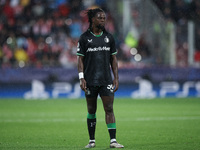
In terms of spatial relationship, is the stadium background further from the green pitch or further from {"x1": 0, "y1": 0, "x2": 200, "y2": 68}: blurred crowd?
the green pitch

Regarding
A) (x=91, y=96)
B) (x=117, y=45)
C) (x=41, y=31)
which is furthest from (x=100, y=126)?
(x=41, y=31)

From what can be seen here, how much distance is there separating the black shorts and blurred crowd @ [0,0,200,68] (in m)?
14.0

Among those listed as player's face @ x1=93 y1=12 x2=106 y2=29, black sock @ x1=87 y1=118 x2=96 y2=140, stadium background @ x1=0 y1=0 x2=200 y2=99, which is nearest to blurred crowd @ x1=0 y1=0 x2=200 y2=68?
stadium background @ x1=0 y1=0 x2=200 y2=99

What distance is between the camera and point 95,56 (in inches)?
307

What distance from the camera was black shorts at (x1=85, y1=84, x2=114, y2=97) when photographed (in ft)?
25.6

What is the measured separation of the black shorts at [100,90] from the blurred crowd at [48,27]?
45.8ft

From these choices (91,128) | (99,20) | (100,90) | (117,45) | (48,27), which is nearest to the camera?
(99,20)

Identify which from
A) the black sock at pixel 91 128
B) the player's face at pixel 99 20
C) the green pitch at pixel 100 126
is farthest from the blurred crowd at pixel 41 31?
the player's face at pixel 99 20

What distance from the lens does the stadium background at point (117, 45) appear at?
70.6ft

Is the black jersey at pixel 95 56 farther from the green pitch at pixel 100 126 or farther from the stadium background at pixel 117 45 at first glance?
the stadium background at pixel 117 45

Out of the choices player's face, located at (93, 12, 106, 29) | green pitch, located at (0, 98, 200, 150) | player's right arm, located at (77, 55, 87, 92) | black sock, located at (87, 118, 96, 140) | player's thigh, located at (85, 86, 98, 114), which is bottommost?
green pitch, located at (0, 98, 200, 150)

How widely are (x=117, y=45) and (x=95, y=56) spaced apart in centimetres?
1564

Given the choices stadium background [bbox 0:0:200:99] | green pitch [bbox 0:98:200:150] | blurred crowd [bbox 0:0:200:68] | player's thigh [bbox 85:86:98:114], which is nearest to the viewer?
player's thigh [bbox 85:86:98:114]

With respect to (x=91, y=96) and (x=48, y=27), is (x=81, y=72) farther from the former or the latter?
(x=48, y=27)
